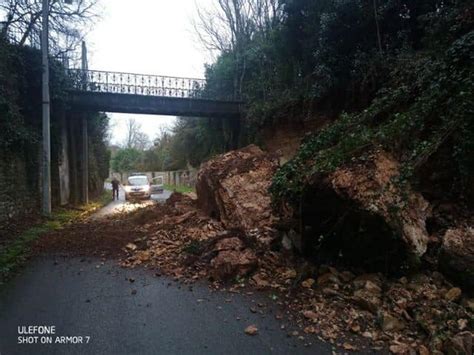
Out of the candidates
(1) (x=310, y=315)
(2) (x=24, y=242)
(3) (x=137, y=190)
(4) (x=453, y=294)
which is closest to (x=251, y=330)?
(1) (x=310, y=315)

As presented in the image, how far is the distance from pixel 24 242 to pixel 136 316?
5.34 meters

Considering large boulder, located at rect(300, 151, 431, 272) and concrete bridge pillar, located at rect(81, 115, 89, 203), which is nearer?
large boulder, located at rect(300, 151, 431, 272)

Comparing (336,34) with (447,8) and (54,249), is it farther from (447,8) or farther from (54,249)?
(54,249)

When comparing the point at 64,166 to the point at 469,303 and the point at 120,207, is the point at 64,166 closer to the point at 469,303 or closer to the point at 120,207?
the point at 120,207

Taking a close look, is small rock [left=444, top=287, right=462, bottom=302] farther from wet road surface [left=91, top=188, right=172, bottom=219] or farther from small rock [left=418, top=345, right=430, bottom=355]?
wet road surface [left=91, top=188, right=172, bottom=219]

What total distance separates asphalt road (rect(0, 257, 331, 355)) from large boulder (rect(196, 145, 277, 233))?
2.32 meters

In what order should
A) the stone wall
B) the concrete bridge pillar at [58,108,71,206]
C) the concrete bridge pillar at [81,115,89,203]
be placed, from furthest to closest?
the concrete bridge pillar at [81,115,89,203] → the concrete bridge pillar at [58,108,71,206] → the stone wall

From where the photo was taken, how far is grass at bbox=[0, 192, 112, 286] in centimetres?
657

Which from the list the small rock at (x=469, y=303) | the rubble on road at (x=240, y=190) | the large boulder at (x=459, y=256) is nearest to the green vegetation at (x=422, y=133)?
the large boulder at (x=459, y=256)

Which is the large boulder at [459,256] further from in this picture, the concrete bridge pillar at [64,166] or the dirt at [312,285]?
the concrete bridge pillar at [64,166]

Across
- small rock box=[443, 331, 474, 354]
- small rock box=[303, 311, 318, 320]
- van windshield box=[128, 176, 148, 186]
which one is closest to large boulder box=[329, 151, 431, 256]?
small rock box=[443, 331, 474, 354]

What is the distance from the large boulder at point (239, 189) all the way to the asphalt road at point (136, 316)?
2.32m

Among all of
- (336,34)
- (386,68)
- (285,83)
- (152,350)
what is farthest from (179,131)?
(152,350)

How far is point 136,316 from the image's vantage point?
4645 mm
